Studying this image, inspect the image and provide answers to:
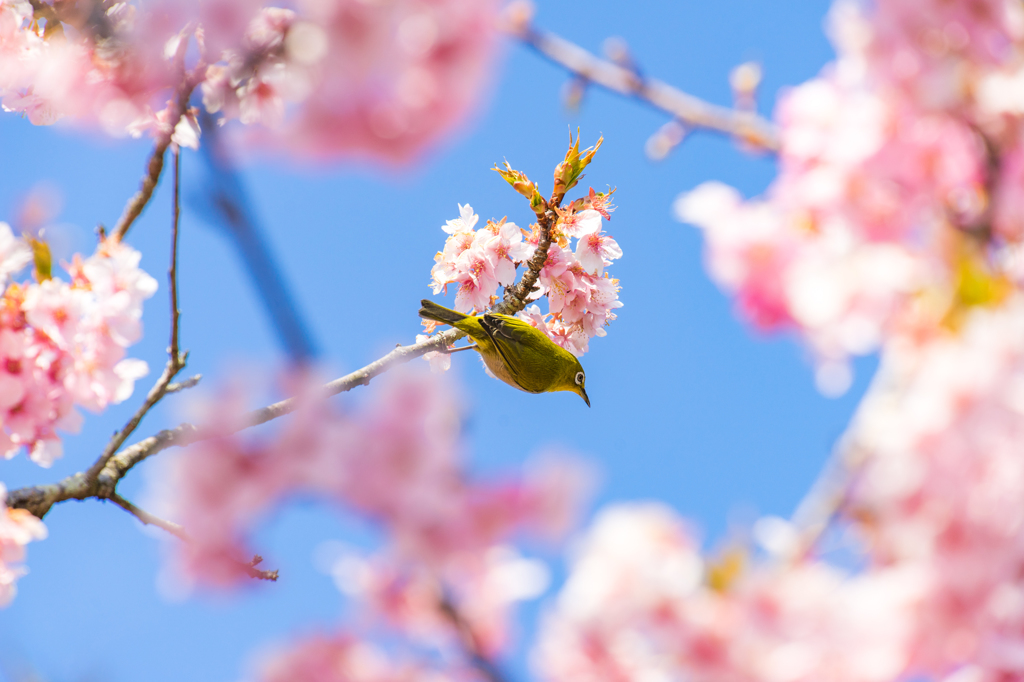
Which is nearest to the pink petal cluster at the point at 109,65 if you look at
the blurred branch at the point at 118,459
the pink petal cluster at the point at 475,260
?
the blurred branch at the point at 118,459

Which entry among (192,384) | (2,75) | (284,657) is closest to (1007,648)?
(284,657)

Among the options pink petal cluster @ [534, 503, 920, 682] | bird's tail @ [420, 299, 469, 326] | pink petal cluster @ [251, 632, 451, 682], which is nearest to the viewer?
pink petal cluster @ [534, 503, 920, 682]

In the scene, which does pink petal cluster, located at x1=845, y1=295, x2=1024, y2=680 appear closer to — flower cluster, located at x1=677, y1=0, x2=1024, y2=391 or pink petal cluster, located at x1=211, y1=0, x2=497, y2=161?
flower cluster, located at x1=677, y1=0, x2=1024, y2=391

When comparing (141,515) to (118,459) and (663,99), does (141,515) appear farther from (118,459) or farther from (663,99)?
(663,99)

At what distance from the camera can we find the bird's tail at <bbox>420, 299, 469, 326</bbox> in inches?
245

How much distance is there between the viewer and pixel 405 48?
1351mm

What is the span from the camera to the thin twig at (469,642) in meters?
1.33

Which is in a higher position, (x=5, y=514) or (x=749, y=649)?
(x=5, y=514)

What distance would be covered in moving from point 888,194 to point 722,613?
3.42ft

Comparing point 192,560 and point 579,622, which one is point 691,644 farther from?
point 192,560

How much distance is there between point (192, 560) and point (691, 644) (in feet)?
3.53

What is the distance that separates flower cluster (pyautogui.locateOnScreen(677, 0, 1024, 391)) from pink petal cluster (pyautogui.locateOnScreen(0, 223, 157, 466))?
8.34 ft

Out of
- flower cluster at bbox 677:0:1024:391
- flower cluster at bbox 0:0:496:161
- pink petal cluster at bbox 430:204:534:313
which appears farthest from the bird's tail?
flower cluster at bbox 677:0:1024:391

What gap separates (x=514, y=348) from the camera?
626 cm
